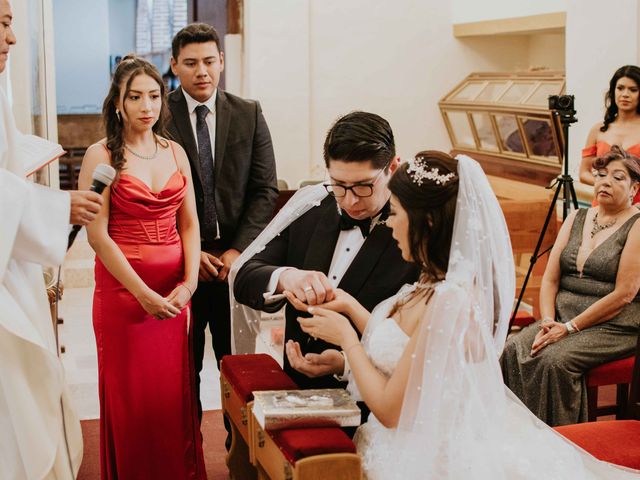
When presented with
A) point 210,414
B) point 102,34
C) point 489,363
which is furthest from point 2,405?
point 102,34

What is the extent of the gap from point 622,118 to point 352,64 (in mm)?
3964

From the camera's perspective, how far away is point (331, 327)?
2848 mm

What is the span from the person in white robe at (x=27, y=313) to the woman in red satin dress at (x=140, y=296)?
675mm

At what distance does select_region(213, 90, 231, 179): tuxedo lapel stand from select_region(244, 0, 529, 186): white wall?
186 inches

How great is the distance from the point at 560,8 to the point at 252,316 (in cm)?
562

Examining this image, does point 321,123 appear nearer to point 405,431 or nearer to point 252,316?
point 252,316

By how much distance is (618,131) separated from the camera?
5992 mm

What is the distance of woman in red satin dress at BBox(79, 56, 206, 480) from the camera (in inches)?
152

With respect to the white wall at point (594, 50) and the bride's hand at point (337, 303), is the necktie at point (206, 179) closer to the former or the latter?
the bride's hand at point (337, 303)

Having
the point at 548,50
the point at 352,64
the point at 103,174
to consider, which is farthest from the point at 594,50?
the point at 103,174

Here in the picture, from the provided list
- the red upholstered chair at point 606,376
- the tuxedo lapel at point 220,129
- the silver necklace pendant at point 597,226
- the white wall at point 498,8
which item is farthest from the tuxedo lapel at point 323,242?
the white wall at point 498,8

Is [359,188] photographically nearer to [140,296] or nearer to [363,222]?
[363,222]

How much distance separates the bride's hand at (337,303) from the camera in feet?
9.90

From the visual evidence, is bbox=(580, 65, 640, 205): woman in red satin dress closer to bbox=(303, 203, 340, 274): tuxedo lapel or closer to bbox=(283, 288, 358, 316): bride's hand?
bbox=(303, 203, 340, 274): tuxedo lapel
